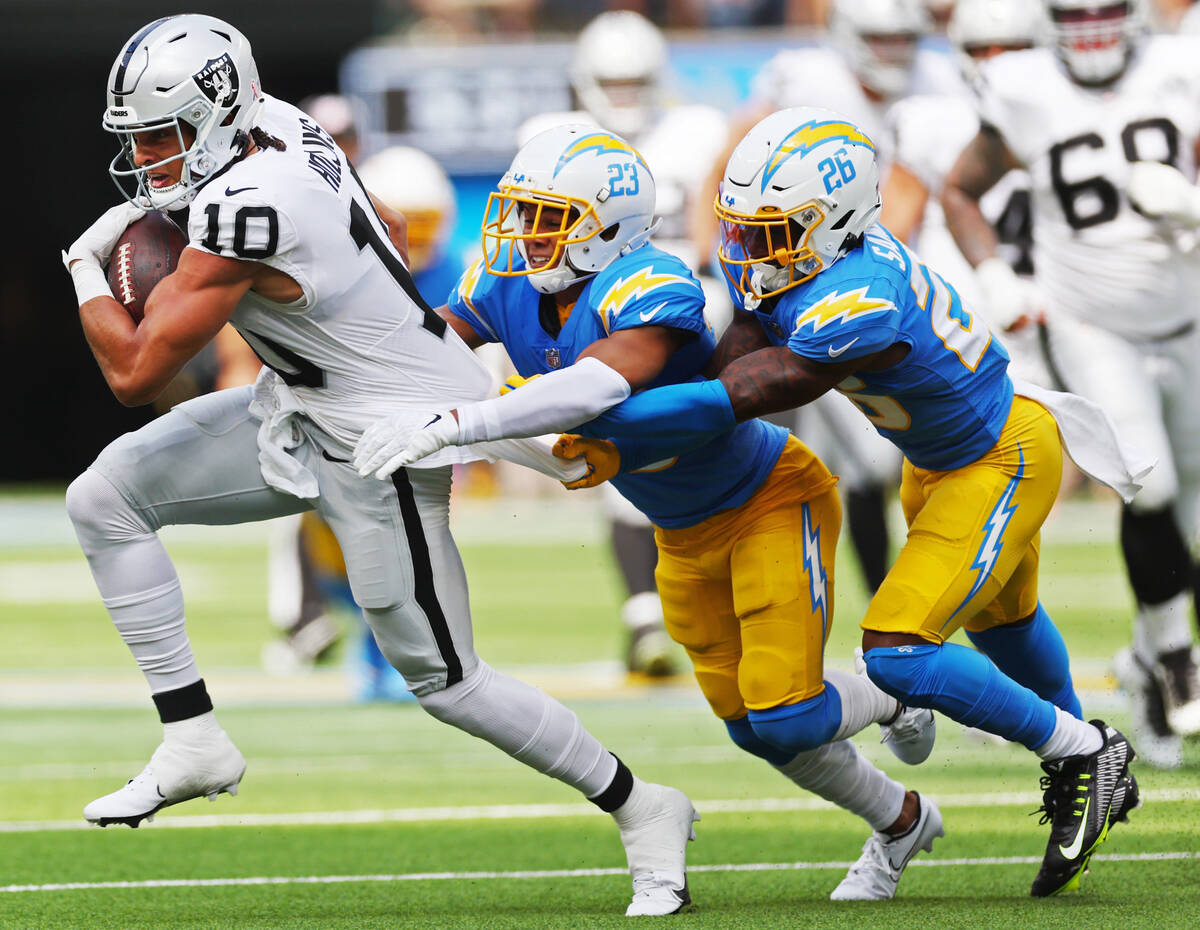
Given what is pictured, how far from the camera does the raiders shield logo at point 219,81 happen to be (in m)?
3.70

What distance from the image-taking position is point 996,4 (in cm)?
683

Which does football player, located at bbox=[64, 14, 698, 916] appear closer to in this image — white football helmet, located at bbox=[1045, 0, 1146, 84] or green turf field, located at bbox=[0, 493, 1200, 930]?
green turf field, located at bbox=[0, 493, 1200, 930]

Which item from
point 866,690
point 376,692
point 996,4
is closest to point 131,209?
point 866,690

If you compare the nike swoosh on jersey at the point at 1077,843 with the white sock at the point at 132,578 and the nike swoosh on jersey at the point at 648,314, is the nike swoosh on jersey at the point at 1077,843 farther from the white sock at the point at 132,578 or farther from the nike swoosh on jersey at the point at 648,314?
the white sock at the point at 132,578

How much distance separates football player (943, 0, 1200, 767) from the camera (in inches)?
219

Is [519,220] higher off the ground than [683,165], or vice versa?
[519,220]

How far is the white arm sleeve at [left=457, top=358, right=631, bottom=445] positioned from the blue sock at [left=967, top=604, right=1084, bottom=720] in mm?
1182

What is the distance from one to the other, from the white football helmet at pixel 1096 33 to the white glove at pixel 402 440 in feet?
9.61

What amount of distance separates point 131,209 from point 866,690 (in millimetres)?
1801

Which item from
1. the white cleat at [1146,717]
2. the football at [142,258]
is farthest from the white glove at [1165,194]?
the football at [142,258]

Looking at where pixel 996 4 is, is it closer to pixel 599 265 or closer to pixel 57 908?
pixel 599 265

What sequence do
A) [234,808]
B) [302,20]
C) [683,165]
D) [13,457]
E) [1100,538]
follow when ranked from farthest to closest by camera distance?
[13,457], [302,20], [1100,538], [683,165], [234,808]

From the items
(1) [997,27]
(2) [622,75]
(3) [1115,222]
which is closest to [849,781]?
(3) [1115,222]

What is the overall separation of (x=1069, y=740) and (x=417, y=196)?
4.22 meters
